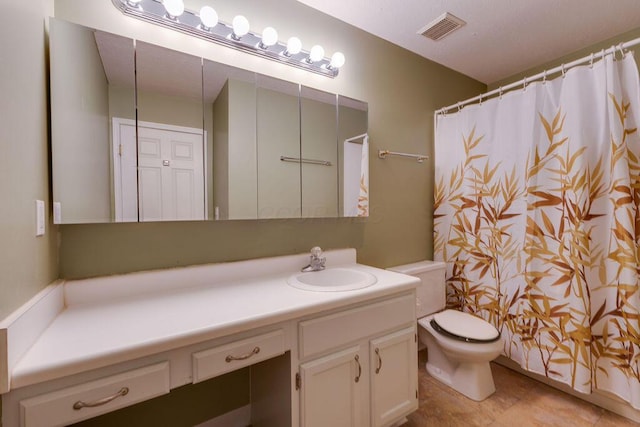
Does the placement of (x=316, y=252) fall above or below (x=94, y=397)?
above

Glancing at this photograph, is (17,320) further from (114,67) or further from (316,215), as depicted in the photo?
(316,215)

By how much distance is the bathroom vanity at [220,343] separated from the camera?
0.73 meters

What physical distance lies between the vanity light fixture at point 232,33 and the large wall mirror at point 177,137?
144 millimetres

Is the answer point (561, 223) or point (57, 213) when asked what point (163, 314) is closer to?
point (57, 213)

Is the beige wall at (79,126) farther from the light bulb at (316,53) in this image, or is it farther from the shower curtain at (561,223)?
the shower curtain at (561,223)

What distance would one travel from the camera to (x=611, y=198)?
151 cm

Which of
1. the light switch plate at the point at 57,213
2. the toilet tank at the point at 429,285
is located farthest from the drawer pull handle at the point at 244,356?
the toilet tank at the point at 429,285

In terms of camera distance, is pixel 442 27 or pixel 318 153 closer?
pixel 318 153

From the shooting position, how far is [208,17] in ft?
4.37

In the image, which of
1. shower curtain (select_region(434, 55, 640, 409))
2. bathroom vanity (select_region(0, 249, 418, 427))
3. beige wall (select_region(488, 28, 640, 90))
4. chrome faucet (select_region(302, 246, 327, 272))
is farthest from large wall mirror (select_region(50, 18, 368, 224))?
beige wall (select_region(488, 28, 640, 90))

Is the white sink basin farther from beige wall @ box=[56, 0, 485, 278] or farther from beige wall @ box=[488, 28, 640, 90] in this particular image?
beige wall @ box=[488, 28, 640, 90]

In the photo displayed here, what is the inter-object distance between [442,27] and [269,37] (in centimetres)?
118

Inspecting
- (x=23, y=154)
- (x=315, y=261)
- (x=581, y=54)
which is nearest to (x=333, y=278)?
(x=315, y=261)

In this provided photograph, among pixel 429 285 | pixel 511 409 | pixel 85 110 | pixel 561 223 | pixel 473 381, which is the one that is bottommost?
pixel 511 409
